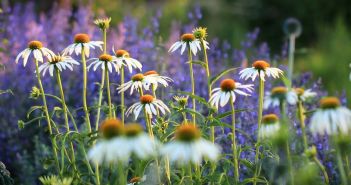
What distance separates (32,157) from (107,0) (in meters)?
5.05

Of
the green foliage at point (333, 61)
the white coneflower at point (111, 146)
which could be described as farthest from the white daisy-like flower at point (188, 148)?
the green foliage at point (333, 61)

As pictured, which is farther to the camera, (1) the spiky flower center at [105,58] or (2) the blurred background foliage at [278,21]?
(2) the blurred background foliage at [278,21]

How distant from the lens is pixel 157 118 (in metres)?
2.40

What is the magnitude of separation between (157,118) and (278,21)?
6960 millimetres

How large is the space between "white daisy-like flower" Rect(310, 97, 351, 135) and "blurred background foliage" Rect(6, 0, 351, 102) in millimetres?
3369

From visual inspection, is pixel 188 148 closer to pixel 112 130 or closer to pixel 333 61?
pixel 112 130

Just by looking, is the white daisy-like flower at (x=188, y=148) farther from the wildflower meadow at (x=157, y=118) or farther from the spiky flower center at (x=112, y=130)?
the spiky flower center at (x=112, y=130)

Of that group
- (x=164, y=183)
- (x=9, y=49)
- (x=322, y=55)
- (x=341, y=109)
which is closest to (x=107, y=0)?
(x=322, y=55)

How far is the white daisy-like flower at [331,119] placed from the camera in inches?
67.7

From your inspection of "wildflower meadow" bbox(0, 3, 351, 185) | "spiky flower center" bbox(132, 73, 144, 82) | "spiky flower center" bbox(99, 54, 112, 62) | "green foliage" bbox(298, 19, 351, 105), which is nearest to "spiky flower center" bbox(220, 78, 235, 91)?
"wildflower meadow" bbox(0, 3, 351, 185)

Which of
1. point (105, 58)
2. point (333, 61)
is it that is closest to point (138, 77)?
point (105, 58)

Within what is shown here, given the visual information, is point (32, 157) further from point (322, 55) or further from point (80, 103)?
point (322, 55)

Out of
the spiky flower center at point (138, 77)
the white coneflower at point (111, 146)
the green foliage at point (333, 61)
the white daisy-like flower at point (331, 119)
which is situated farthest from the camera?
the green foliage at point (333, 61)

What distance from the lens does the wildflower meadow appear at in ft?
5.73
